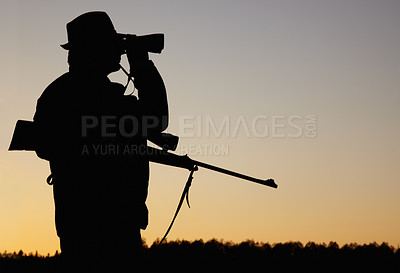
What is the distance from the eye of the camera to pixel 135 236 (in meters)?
7.09

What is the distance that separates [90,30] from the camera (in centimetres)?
733

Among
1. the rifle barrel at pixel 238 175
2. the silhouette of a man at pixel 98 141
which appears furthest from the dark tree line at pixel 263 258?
the silhouette of a man at pixel 98 141

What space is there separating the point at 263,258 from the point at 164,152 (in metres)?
6.80

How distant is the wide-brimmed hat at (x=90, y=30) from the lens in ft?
24.0

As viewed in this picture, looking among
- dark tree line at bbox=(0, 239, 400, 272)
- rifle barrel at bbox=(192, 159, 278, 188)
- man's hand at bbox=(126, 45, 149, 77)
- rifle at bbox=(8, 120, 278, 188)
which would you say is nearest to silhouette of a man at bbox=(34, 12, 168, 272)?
man's hand at bbox=(126, 45, 149, 77)

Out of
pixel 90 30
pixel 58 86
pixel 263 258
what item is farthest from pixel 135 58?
pixel 263 258

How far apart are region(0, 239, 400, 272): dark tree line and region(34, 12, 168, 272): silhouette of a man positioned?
574 centimetres

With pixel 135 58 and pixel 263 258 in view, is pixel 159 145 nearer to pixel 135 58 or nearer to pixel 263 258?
→ pixel 135 58

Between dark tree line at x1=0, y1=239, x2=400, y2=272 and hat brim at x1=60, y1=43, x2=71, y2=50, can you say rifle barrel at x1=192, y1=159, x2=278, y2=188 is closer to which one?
hat brim at x1=60, y1=43, x2=71, y2=50

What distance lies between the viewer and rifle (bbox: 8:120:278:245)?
719 cm

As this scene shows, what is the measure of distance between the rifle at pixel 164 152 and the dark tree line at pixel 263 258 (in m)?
4.81

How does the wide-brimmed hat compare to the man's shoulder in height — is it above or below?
above

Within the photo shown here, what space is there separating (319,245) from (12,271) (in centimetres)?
630

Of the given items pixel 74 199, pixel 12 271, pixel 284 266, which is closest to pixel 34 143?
pixel 74 199
